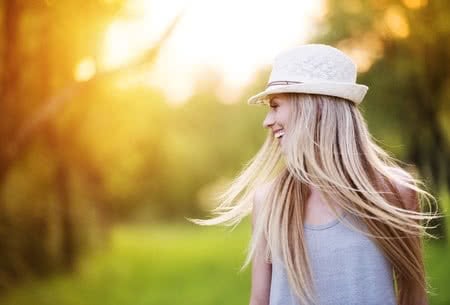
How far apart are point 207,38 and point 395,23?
154 inches

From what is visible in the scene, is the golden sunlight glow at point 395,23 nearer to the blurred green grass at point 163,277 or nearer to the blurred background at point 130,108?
the blurred background at point 130,108

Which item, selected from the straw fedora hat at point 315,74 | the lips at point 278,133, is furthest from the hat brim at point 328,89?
the lips at point 278,133

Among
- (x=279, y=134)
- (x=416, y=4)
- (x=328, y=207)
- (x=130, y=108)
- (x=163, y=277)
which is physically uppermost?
(x=416, y=4)

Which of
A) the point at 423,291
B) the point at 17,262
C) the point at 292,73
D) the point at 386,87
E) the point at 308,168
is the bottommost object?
the point at 17,262

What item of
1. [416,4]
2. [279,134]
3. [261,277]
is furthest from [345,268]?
[416,4]

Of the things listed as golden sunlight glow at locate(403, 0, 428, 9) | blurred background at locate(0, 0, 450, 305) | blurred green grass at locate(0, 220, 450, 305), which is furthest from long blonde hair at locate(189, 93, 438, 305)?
golden sunlight glow at locate(403, 0, 428, 9)

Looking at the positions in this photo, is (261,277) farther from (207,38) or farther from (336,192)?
(207,38)

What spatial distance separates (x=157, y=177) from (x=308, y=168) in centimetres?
1534

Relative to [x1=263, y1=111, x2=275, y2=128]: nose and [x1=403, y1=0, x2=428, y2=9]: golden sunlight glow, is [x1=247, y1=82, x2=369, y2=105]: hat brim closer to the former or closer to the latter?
[x1=263, y1=111, x2=275, y2=128]: nose

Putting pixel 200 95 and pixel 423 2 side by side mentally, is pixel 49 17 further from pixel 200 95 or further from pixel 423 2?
pixel 200 95

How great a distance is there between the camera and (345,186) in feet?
6.75

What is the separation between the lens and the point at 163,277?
10836 mm

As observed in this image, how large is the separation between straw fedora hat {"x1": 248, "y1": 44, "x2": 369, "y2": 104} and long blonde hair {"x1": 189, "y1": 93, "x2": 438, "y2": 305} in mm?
45


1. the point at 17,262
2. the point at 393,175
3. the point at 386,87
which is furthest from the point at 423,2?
the point at 393,175
